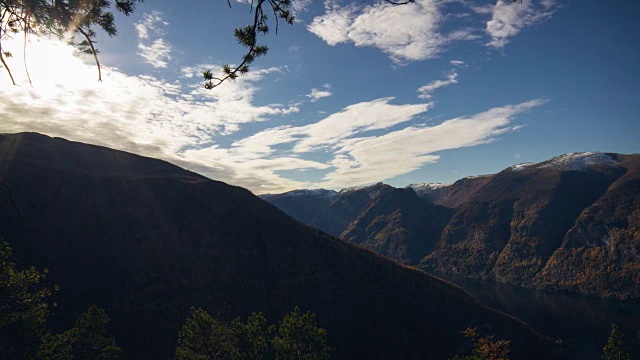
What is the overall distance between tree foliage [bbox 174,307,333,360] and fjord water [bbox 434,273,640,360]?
105909mm

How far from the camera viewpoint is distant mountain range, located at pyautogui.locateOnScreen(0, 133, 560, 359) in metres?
80.5

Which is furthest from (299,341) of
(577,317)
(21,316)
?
(577,317)

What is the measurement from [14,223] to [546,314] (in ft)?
651

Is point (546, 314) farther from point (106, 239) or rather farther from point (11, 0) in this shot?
point (11, 0)

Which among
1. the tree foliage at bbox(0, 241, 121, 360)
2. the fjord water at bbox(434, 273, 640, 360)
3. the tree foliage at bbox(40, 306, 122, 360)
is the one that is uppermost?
the tree foliage at bbox(0, 241, 121, 360)

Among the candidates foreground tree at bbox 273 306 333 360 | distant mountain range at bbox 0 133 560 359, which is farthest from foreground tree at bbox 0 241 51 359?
distant mountain range at bbox 0 133 560 359

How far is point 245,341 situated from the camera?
3681 centimetres

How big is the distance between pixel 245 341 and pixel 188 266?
206ft

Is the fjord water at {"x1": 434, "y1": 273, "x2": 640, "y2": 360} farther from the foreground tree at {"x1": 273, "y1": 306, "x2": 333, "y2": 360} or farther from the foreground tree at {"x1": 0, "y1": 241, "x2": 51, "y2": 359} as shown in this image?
the foreground tree at {"x1": 0, "y1": 241, "x2": 51, "y2": 359}

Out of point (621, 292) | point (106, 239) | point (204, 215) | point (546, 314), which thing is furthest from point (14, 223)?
point (621, 292)

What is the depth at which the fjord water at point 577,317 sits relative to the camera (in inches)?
4537

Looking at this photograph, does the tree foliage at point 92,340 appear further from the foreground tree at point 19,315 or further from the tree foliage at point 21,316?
the foreground tree at point 19,315

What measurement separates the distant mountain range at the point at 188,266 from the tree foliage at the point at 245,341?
144ft

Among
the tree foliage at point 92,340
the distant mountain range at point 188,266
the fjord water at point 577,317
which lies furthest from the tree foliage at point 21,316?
the fjord water at point 577,317
